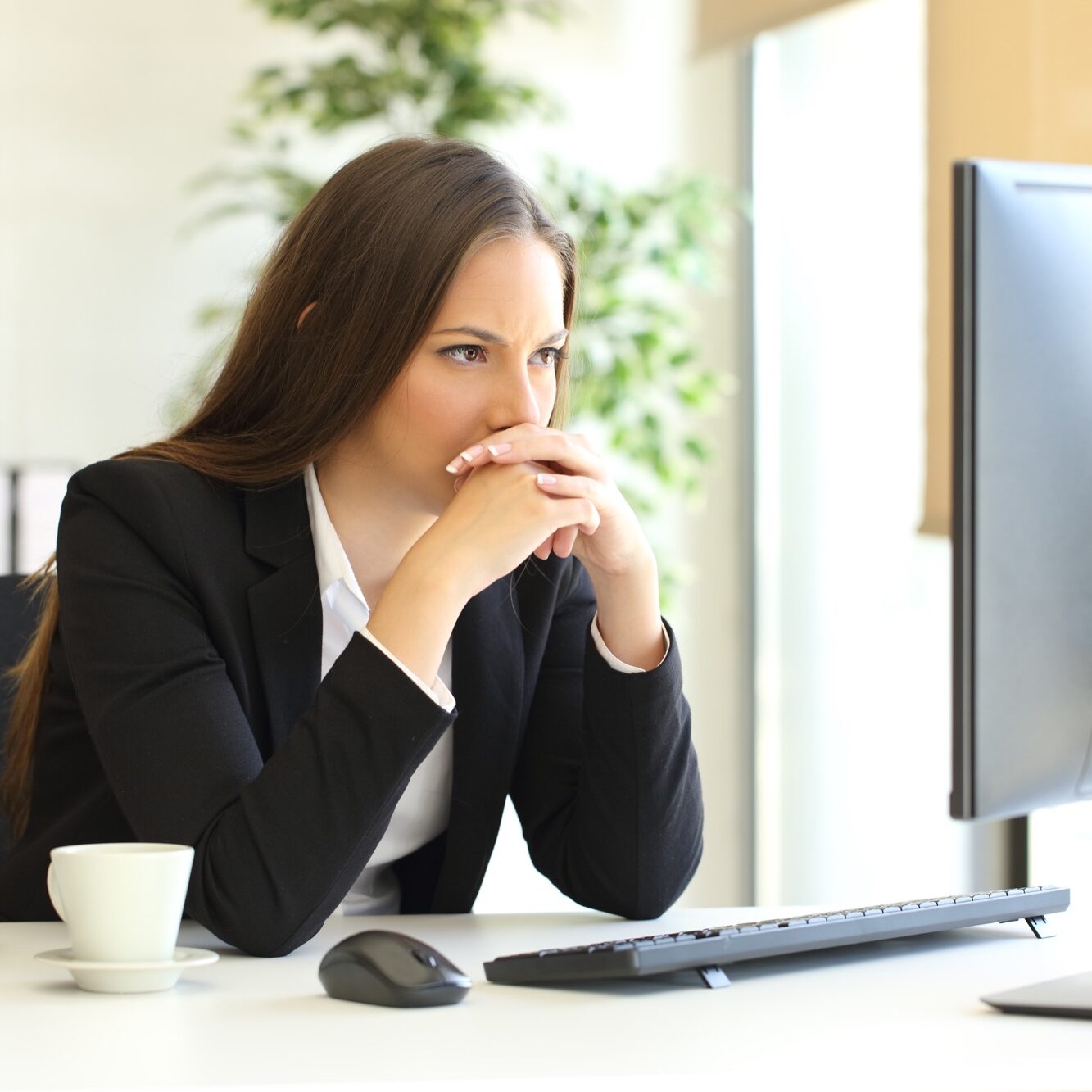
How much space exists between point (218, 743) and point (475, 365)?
1.32 ft

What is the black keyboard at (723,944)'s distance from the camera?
948 mm

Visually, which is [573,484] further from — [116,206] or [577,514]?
[116,206]

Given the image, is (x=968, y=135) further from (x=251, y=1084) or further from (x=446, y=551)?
(x=251, y=1084)

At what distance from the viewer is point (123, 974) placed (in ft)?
3.16

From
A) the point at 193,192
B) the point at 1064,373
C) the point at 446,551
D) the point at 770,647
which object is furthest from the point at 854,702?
the point at 1064,373

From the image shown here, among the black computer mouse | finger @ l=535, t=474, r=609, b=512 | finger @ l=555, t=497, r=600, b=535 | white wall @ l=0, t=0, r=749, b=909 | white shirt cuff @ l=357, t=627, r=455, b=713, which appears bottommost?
the black computer mouse

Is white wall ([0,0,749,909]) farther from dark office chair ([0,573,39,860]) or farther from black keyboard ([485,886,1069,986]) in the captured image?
black keyboard ([485,886,1069,986])

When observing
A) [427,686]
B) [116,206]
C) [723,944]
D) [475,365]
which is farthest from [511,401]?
[116,206]

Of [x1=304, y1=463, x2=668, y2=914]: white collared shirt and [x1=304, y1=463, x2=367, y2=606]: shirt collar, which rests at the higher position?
[x1=304, y1=463, x2=367, y2=606]: shirt collar

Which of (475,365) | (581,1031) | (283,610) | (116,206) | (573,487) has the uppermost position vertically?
(116,206)


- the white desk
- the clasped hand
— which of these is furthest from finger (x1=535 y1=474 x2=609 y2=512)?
the white desk

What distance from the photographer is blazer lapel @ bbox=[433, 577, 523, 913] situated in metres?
1.41

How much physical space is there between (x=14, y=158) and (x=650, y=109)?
1388 millimetres

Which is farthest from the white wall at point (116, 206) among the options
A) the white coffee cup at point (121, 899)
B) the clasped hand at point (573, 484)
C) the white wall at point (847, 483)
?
the white coffee cup at point (121, 899)
